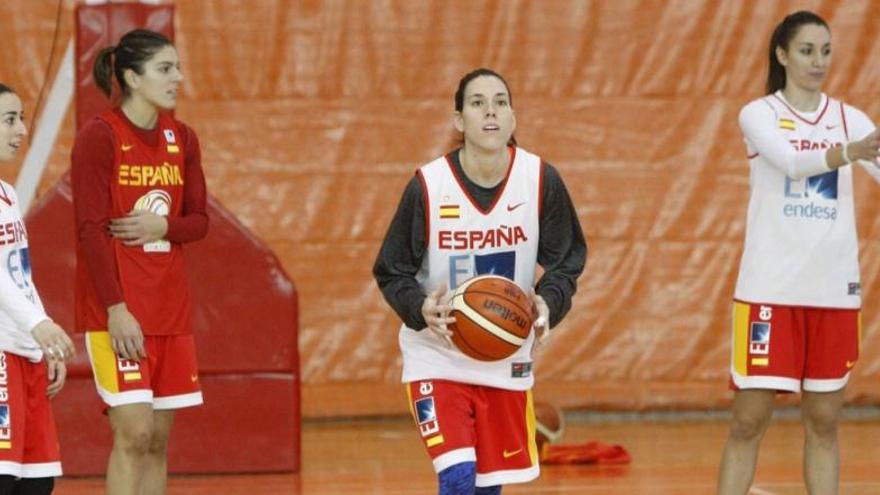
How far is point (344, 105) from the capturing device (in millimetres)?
9305

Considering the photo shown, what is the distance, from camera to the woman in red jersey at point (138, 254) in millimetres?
5340

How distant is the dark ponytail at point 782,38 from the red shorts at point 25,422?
2.59 meters

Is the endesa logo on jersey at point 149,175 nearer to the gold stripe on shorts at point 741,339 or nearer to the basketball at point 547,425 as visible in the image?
the gold stripe on shorts at point 741,339

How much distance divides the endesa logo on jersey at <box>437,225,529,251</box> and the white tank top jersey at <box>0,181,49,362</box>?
3.68 ft

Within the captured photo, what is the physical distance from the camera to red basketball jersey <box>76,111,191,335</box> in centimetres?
545

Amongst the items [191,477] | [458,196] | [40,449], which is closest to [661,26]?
[191,477]

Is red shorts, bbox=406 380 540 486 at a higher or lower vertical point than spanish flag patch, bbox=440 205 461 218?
lower

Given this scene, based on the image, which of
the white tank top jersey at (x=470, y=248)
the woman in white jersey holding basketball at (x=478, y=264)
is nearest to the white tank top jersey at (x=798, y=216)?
the woman in white jersey holding basketball at (x=478, y=264)

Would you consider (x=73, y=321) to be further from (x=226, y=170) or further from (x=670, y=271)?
(x=670, y=271)

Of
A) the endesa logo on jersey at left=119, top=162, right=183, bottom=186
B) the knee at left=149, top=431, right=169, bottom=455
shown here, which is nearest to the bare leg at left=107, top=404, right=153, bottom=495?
the knee at left=149, top=431, right=169, bottom=455

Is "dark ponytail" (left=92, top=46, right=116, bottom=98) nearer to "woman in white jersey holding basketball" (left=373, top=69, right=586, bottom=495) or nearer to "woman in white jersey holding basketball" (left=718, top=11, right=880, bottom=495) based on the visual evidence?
"woman in white jersey holding basketball" (left=373, top=69, right=586, bottom=495)

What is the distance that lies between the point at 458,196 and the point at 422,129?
4.57 m

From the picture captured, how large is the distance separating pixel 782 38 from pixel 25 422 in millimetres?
2723

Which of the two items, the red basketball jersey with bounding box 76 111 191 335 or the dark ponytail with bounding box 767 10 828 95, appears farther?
the dark ponytail with bounding box 767 10 828 95
